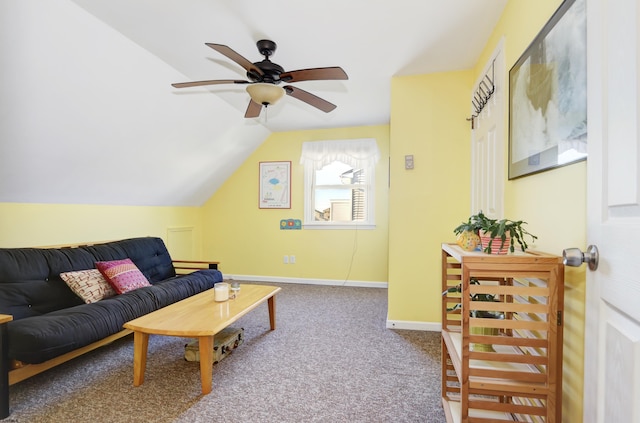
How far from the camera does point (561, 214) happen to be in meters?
1.18

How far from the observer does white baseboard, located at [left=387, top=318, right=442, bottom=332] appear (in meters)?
2.73

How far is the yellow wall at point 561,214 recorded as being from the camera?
40.9 inches

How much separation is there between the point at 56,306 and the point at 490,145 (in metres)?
3.44

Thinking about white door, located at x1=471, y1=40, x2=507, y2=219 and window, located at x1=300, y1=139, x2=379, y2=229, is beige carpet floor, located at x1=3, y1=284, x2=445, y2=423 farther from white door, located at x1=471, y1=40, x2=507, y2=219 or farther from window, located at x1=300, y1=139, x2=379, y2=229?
window, located at x1=300, y1=139, x2=379, y2=229

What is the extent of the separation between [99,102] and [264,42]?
136 cm

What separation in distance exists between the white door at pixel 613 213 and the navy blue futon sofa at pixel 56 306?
2426 mm

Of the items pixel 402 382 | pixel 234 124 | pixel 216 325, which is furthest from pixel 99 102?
pixel 402 382

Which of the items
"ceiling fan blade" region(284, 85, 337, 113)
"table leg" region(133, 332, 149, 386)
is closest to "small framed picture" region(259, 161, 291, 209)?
"ceiling fan blade" region(284, 85, 337, 113)

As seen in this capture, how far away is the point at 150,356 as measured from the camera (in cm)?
221

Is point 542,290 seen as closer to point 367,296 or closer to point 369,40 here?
point 369,40

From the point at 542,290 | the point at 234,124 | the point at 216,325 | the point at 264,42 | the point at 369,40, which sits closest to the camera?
the point at 542,290

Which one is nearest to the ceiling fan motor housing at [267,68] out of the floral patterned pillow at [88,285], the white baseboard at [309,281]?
the floral patterned pillow at [88,285]

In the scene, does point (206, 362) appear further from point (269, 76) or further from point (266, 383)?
point (269, 76)

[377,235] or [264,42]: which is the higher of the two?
[264,42]
